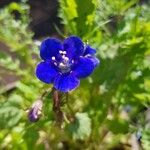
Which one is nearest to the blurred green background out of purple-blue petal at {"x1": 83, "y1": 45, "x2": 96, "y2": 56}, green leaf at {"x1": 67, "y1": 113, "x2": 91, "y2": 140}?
green leaf at {"x1": 67, "y1": 113, "x2": 91, "y2": 140}

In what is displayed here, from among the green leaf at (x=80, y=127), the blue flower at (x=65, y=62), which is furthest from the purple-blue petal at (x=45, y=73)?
the green leaf at (x=80, y=127)

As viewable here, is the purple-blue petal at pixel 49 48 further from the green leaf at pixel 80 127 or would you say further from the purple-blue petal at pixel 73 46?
the green leaf at pixel 80 127

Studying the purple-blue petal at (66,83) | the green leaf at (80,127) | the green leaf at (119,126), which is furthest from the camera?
the green leaf at (119,126)

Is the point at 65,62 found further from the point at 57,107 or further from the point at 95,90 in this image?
the point at 95,90

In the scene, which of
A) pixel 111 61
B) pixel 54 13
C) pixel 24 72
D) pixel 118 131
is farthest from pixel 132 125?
pixel 54 13

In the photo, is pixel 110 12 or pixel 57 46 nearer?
pixel 57 46

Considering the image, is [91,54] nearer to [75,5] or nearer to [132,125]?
[75,5]

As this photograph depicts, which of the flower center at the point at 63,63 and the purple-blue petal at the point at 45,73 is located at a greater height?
the purple-blue petal at the point at 45,73
